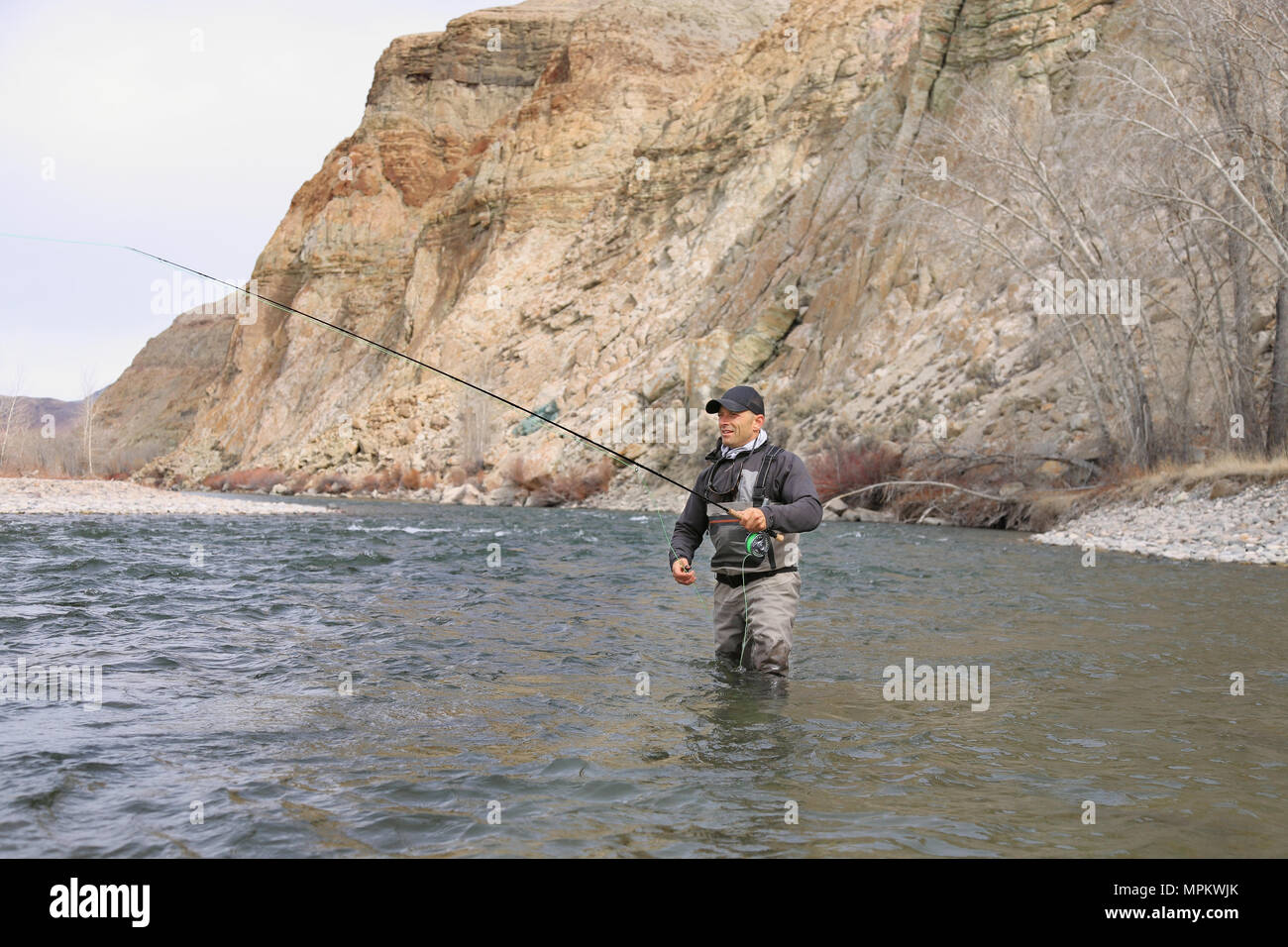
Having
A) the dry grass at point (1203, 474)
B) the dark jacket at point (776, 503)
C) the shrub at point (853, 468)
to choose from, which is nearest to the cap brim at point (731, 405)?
the dark jacket at point (776, 503)

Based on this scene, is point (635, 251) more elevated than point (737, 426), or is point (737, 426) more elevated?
point (635, 251)

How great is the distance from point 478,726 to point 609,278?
42.9 metres

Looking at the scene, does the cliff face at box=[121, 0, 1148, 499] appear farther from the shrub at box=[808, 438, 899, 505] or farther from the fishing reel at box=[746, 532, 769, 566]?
the fishing reel at box=[746, 532, 769, 566]

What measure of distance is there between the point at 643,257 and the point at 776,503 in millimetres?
40991

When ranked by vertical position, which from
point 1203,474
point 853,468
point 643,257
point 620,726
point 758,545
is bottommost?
point 620,726

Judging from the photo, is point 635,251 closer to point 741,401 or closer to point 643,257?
point 643,257

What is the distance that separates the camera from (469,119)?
2598 inches

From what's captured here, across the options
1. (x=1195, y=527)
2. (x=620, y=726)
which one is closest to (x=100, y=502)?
(x=1195, y=527)

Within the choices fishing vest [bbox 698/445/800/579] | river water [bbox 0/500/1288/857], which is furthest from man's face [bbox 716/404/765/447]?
river water [bbox 0/500/1288/857]

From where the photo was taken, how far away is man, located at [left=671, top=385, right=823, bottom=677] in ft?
19.3

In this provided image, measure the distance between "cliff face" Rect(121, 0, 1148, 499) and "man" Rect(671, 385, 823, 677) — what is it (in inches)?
647

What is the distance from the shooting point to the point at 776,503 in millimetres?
5852

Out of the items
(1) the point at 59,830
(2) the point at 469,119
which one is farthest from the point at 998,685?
(2) the point at 469,119
